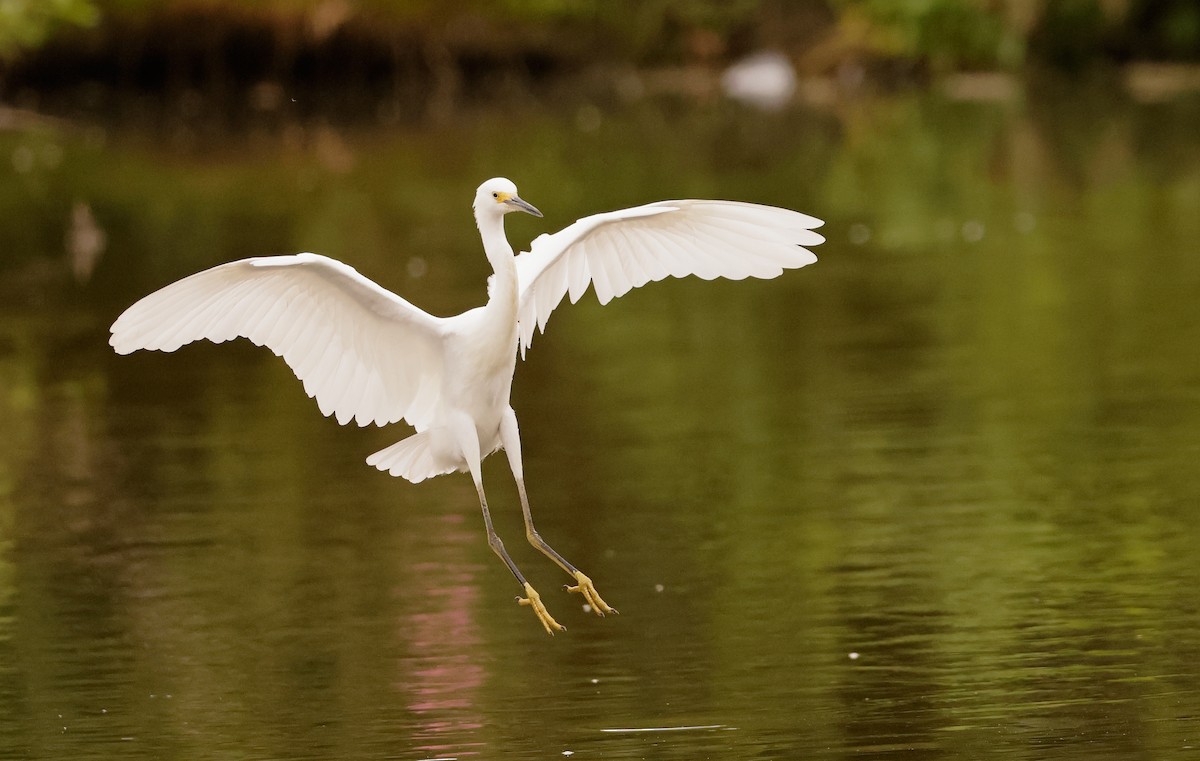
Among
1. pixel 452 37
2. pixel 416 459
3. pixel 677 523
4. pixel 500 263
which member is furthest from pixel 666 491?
pixel 452 37

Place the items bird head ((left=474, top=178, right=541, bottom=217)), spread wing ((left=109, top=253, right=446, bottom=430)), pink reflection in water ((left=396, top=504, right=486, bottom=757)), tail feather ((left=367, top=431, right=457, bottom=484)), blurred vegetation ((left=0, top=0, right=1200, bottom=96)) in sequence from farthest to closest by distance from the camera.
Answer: blurred vegetation ((left=0, top=0, right=1200, bottom=96)) → tail feather ((left=367, top=431, right=457, bottom=484)) → pink reflection in water ((left=396, top=504, right=486, bottom=757)) → spread wing ((left=109, top=253, right=446, bottom=430)) → bird head ((left=474, top=178, right=541, bottom=217))

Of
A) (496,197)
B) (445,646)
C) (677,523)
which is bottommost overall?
(445,646)

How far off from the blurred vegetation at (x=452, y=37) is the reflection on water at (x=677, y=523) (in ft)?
83.9

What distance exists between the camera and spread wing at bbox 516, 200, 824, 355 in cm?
891

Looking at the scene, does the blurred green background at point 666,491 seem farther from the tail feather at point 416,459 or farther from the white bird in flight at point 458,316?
the white bird in flight at point 458,316

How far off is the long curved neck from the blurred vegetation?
41.0 metres

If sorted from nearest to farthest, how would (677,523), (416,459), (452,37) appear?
(416,459) < (677,523) < (452,37)

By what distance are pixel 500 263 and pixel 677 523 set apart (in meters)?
4.17

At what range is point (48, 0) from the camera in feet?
77.1

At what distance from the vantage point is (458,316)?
895cm

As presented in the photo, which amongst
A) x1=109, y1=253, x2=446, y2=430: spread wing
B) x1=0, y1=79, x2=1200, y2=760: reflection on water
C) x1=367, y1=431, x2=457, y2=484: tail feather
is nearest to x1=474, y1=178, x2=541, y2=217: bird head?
x1=109, y1=253, x2=446, y2=430: spread wing

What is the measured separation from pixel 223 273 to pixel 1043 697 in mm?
3361

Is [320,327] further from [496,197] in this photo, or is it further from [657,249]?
[657,249]

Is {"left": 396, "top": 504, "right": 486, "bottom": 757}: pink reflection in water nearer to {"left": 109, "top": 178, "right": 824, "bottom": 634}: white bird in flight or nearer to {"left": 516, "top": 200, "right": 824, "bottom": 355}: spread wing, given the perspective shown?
{"left": 109, "top": 178, "right": 824, "bottom": 634}: white bird in flight
